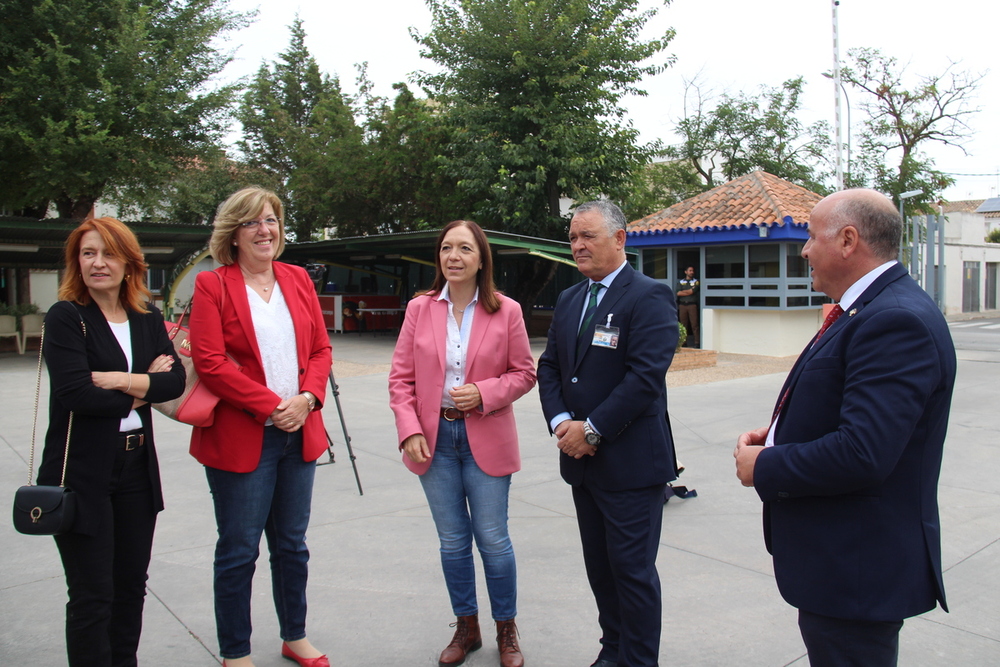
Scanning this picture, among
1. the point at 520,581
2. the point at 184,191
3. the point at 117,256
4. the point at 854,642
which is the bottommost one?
the point at 520,581

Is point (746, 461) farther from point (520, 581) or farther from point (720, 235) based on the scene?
point (720, 235)

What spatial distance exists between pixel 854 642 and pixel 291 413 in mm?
1965

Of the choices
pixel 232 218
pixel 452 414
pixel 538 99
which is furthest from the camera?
pixel 538 99

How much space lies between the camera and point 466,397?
9.55 ft

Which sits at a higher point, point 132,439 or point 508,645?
point 132,439

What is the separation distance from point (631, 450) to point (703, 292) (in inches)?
596

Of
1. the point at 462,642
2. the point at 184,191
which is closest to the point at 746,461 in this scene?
the point at 462,642

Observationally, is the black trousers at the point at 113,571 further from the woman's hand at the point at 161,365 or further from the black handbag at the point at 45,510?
the woman's hand at the point at 161,365

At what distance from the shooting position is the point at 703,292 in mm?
17250

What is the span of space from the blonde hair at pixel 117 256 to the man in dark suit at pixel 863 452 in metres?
2.22

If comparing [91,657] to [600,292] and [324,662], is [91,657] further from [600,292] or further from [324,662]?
[600,292]

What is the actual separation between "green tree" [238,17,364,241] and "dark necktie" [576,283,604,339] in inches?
751

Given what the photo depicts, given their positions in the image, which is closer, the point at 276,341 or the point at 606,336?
the point at 606,336

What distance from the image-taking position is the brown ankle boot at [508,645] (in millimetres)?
3004
